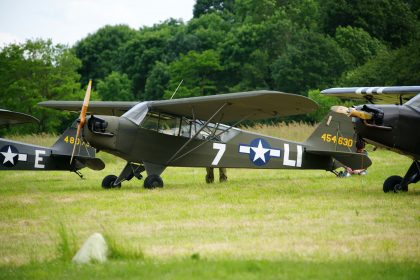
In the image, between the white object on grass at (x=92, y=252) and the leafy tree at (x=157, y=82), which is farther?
the leafy tree at (x=157, y=82)

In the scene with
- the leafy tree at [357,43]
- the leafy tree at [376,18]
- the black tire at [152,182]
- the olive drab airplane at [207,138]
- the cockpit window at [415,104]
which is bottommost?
the black tire at [152,182]

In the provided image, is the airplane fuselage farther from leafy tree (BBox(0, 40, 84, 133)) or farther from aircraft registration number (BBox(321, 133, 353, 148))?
leafy tree (BBox(0, 40, 84, 133))

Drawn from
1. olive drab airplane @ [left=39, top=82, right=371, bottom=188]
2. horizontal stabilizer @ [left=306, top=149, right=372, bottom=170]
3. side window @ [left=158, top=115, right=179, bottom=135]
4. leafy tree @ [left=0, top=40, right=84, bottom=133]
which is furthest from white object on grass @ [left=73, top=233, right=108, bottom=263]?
leafy tree @ [left=0, top=40, right=84, bottom=133]

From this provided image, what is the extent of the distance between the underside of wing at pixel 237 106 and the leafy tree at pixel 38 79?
39.3 m

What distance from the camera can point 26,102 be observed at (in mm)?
56125

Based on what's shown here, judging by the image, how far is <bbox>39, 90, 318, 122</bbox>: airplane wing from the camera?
49.4 ft

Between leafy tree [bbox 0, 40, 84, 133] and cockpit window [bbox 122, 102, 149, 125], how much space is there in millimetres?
39248

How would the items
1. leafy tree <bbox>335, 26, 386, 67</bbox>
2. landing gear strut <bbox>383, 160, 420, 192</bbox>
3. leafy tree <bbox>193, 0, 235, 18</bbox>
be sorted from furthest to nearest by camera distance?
1. leafy tree <bbox>193, 0, 235, 18</bbox>
2. leafy tree <bbox>335, 26, 386, 67</bbox>
3. landing gear strut <bbox>383, 160, 420, 192</bbox>

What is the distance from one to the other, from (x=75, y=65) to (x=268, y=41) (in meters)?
17.8

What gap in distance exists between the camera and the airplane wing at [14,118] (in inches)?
655

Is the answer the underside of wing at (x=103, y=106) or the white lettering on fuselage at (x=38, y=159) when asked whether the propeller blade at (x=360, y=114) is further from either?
the white lettering on fuselage at (x=38, y=159)

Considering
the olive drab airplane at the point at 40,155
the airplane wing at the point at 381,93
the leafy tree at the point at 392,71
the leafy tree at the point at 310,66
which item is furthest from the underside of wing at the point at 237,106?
the leafy tree at the point at 310,66

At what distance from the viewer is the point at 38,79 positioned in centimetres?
5988

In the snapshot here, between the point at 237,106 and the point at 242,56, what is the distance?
5085 centimetres
